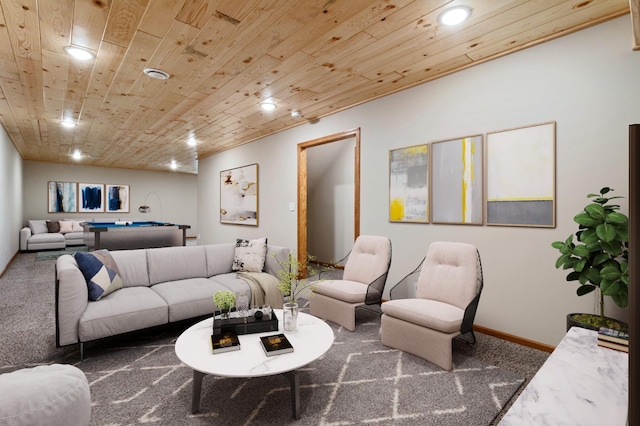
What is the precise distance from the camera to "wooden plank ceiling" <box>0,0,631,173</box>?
223cm

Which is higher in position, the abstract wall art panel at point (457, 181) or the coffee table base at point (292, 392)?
the abstract wall art panel at point (457, 181)

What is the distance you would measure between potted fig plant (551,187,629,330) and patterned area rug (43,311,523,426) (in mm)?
764

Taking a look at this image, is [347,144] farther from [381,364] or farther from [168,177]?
[168,177]

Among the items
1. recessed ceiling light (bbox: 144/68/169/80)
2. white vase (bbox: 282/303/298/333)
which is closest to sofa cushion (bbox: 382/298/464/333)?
white vase (bbox: 282/303/298/333)

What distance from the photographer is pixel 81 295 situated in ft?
8.25

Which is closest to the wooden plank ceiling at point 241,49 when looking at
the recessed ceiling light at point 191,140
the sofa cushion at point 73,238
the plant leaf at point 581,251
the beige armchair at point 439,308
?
the recessed ceiling light at point 191,140

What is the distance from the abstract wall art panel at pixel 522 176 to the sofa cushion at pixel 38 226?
34.5 ft

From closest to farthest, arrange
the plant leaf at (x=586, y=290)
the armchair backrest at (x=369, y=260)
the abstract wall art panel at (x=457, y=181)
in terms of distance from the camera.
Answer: the plant leaf at (x=586, y=290), the abstract wall art panel at (x=457, y=181), the armchair backrest at (x=369, y=260)

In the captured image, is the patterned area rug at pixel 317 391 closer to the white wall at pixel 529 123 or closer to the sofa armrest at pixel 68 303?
the sofa armrest at pixel 68 303

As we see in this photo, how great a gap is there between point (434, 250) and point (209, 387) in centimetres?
212

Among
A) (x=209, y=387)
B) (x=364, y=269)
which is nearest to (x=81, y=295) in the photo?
(x=209, y=387)

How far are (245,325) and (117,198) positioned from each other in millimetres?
10158

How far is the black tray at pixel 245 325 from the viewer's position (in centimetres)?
219

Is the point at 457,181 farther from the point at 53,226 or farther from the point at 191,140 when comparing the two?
the point at 53,226
